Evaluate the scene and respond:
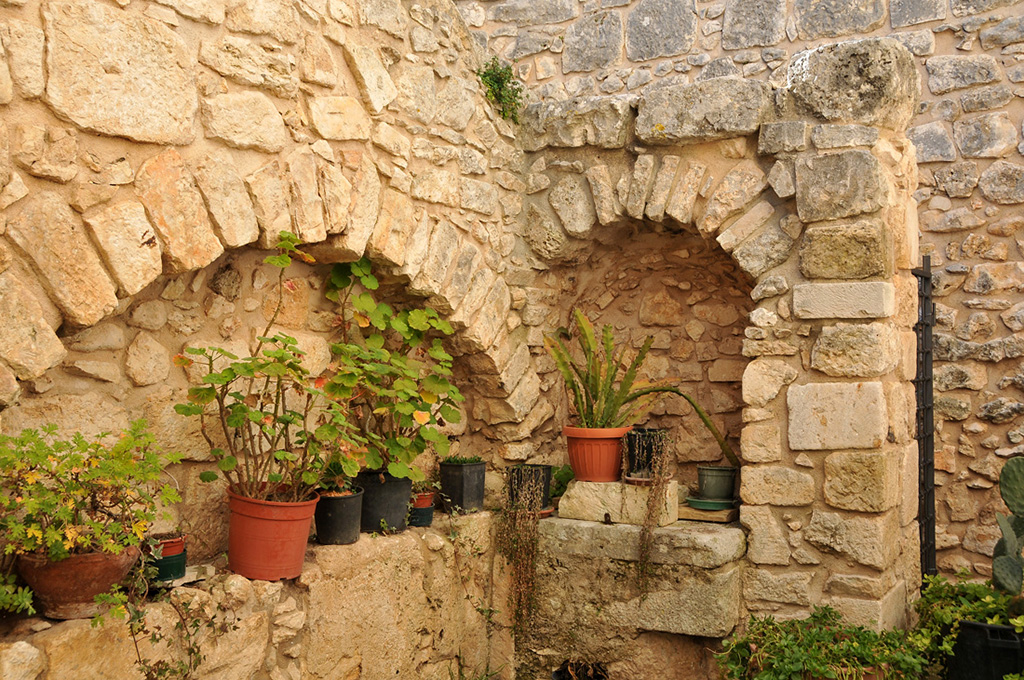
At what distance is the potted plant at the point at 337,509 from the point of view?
127 inches

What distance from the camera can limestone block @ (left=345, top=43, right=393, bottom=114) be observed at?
3.25 metres

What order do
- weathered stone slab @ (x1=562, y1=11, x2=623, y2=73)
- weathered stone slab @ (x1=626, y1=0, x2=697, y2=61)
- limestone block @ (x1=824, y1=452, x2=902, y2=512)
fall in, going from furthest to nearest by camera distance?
weathered stone slab @ (x1=562, y1=11, x2=623, y2=73) < weathered stone slab @ (x1=626, y1=0, x2=697, y2=61) < limestone block @ (x1=824, y1=452, x2=902, y2=512)

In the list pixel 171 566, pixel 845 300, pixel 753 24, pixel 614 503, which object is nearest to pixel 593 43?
pixel 753 24

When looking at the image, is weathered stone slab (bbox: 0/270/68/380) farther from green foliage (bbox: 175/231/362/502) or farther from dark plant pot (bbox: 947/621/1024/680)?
dark plant pot (bbox: 947/621/1024/680)

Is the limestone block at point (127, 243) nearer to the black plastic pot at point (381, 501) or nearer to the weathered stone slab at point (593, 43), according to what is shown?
the black plastic pot at point (381, 501)

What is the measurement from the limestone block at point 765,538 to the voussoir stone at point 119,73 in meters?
2.78

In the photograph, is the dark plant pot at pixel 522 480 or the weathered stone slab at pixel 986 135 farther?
the weathered stone slab at pixel 986 135

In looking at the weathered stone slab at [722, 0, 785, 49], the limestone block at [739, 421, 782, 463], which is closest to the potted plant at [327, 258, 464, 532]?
the limestone block at [739, 421, 782, 463]

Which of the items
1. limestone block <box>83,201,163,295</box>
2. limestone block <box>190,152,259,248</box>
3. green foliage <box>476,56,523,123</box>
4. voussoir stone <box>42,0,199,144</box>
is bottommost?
limestone block <box>83,201,163,295</box>

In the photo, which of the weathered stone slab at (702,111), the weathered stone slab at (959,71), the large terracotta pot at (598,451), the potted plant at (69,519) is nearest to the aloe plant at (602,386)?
the large terracotta pot at (598,451)

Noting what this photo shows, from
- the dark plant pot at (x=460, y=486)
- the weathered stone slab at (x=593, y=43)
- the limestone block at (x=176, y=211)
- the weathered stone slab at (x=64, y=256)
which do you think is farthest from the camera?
the weathered stone slab at (x=593, y=43)

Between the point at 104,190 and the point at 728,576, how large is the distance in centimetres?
287

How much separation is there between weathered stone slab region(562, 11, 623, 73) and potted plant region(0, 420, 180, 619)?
4217 mm

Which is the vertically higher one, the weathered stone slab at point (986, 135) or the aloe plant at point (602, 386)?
the weathered stone slab at point (986, 135)
